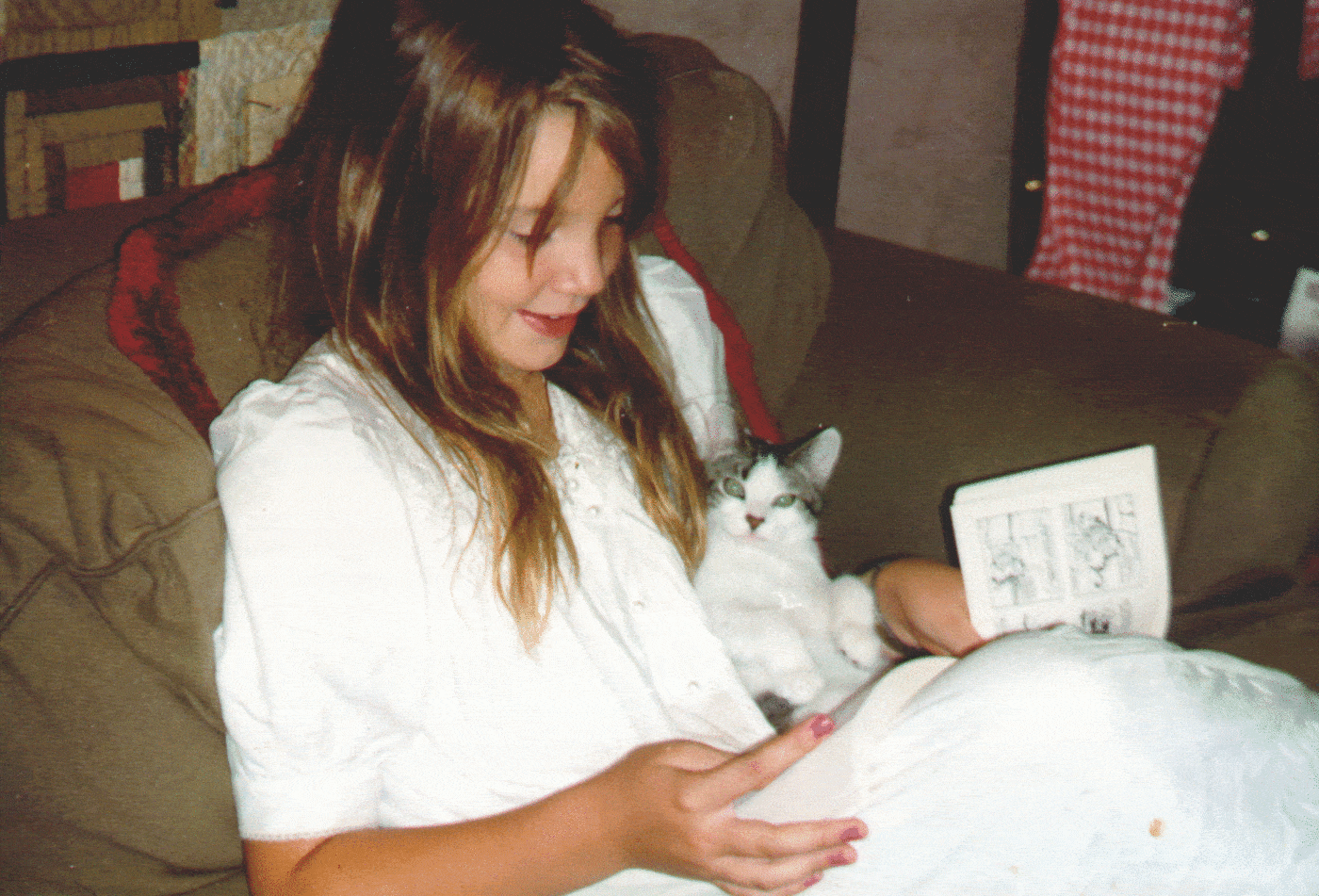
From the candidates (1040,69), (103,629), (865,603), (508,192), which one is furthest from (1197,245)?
(103,629)

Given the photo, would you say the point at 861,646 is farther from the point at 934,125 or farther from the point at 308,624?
the point at 934,125

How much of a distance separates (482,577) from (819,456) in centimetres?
59

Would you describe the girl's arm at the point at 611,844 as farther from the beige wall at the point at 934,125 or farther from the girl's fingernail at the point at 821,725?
the beige wall at the point at 934,125

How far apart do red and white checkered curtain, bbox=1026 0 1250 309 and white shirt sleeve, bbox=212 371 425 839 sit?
5.38 ft

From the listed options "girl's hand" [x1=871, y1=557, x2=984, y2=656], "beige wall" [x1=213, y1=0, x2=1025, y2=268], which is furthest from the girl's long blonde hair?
"beige wall" [x1=213, y1=0, x2=1025, y2=268]

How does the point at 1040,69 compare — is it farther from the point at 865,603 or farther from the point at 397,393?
the point at 397,393

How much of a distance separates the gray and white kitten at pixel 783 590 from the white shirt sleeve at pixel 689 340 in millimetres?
114

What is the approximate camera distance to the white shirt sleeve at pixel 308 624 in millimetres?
650

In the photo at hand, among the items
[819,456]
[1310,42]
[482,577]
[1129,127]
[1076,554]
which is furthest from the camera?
[1129,127]

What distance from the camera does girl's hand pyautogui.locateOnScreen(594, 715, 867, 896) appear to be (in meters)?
0.63

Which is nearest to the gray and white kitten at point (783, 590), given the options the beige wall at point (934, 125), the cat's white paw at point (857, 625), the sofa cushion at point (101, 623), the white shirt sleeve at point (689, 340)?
the cat's white paw at point (857, 625)

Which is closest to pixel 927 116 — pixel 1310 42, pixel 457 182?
pixel 1310 42

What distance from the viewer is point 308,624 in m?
0.65

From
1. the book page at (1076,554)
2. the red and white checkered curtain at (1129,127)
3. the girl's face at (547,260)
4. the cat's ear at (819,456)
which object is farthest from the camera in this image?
the red and white checkered curtain at (1129,127)
